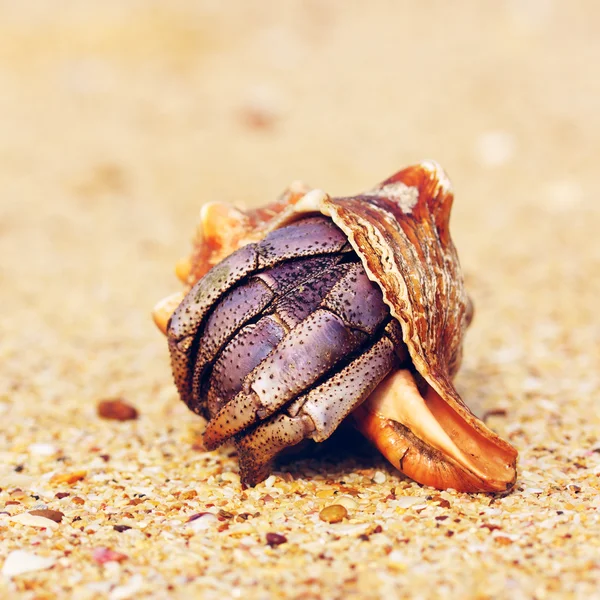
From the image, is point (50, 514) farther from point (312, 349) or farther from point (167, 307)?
point (312, 349)

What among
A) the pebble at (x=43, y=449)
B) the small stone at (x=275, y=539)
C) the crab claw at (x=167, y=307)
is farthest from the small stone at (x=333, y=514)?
the pebble at (x=43, y=449)

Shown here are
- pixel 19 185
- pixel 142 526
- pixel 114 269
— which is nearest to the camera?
pixel 142 526

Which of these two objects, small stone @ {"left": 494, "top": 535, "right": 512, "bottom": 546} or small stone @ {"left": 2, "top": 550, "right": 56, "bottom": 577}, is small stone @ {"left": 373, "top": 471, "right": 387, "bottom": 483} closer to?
small stone @ {"left": 494, "top": 535, "right": 512, "bottom": 546}

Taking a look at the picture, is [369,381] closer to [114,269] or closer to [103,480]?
[103,480]

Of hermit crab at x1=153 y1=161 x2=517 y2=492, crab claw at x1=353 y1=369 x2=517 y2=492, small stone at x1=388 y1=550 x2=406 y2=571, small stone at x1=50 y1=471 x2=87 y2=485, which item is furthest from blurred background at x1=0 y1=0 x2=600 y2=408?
small stone at x1=388 y1=550 x2=406 y2=571

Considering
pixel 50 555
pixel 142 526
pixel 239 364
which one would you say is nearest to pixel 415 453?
pixel 239 364

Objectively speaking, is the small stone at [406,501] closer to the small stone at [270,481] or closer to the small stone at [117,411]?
the small stone at [270,481]

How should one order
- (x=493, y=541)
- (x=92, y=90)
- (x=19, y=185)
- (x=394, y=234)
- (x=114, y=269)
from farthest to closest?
(x=92, y=90) < (x=19, y=185) < (x=114, y=269) < (x=394, y=234) < (x=493, y=541)
